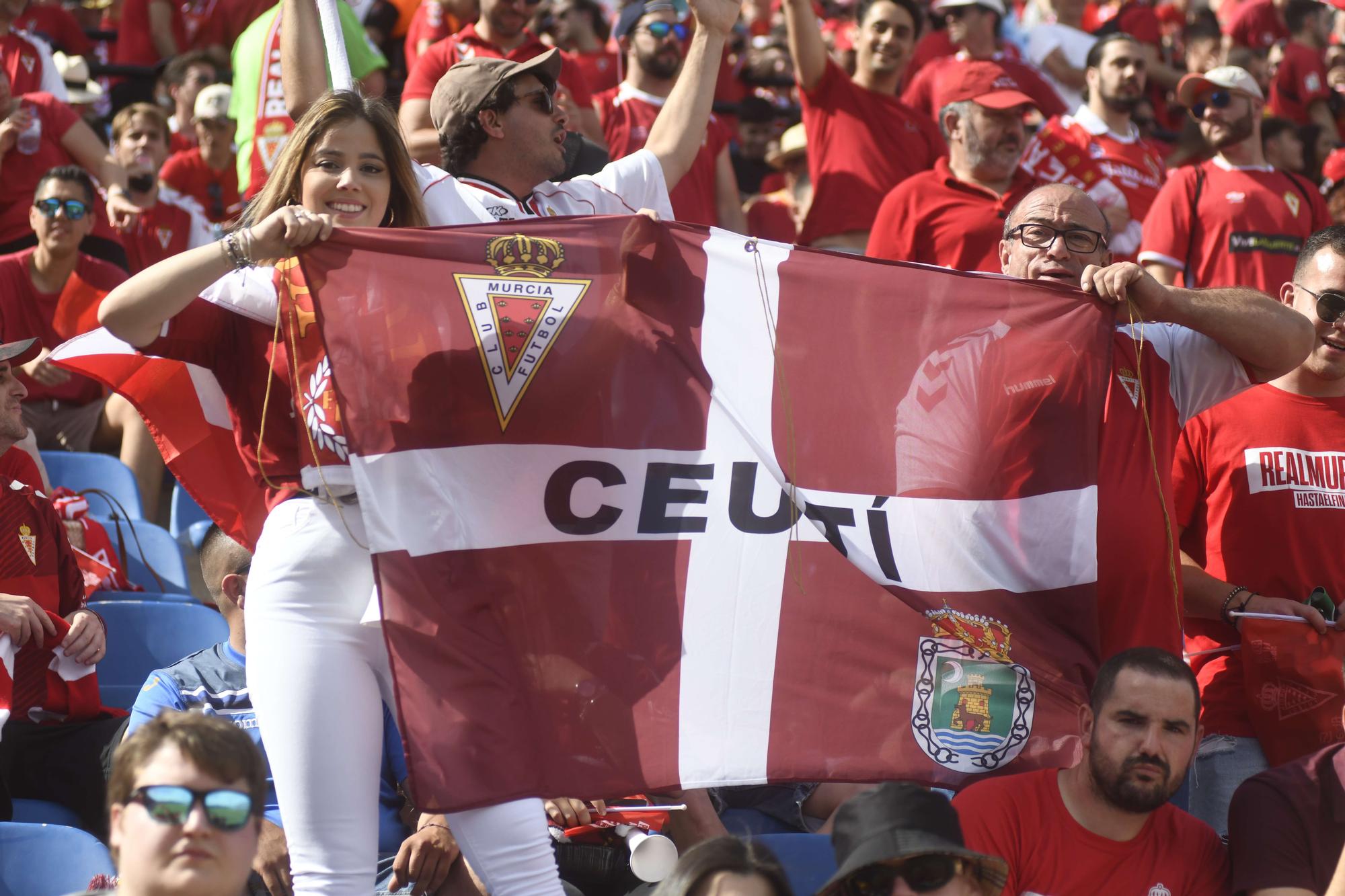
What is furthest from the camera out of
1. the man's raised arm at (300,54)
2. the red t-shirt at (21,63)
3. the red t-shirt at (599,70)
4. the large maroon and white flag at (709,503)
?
the red t-shirt at (599,70)

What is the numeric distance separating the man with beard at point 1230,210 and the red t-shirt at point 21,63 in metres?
5.37

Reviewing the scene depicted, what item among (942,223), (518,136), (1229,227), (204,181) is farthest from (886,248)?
(204,181)

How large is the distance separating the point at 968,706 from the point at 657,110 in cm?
440

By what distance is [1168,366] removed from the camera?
4117 millimetres

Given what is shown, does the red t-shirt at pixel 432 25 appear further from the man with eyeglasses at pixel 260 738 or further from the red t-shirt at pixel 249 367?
the red t-shirt at pixel 249 367

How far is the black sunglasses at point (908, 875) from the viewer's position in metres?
3.23

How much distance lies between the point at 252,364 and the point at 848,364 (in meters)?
1.35

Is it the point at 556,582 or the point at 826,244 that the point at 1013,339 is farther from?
the point at 826,244

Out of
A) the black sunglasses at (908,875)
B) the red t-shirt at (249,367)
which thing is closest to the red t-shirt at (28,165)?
the red t-shirt at (249,367)

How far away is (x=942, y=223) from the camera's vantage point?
250 inches

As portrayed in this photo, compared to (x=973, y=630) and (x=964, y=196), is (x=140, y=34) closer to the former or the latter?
(x=964, y=196)

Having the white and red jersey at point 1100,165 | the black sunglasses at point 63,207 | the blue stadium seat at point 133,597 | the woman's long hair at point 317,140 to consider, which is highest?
the white and red jersey at point 1100,165

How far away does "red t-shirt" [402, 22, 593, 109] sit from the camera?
22.1 ft

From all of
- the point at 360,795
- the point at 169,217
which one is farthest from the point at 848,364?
the point at 169,217
